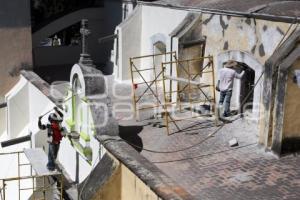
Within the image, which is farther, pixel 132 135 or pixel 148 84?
pixel 148 84

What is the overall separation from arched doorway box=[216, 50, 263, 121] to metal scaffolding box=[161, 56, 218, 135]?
0.53 meters

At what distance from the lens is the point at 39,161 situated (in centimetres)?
1298

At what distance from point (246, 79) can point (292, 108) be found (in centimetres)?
351

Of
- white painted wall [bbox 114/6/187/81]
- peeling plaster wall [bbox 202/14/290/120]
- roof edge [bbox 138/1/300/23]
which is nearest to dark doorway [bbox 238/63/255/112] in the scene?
peeling plaster wall [bbox 202/14/290/120]

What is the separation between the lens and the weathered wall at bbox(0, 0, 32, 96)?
18641 millimetres

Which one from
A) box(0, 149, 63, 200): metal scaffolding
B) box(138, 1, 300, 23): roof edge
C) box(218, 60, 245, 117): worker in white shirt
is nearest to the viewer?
box(0, 149, 63, 200): metal scaffolding

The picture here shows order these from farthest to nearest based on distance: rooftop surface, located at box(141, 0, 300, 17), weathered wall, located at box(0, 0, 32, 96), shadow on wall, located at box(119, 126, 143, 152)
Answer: weathered wall, located at box(0, 0, 32, 96) < rooftop surface, located at box(141, 0, 300, 17) < shadow on wall, located at box(119, 126, 143, 152)

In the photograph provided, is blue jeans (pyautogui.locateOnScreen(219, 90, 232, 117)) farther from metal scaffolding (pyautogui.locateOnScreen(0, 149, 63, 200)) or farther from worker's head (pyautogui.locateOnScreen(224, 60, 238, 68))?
metal scaffolding (pyautogui.locateOnScreen(0, 149, 63, 200))

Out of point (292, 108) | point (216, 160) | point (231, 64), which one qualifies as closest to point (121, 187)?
point (216, 160)

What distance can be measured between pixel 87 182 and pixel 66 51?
12.7 m

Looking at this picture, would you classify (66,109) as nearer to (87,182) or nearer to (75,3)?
(87,182)

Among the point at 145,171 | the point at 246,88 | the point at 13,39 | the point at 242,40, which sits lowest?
the point at 145,171

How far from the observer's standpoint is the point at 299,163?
35.7 ft

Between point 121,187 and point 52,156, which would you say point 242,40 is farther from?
point 52,156
